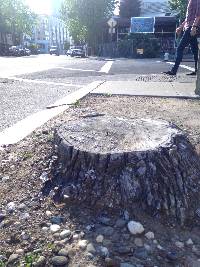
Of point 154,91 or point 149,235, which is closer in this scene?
point 149,235

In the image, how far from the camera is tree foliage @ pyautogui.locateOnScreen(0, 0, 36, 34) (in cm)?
6208

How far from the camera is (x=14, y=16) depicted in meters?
64.2

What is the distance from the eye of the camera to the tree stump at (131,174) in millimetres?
2080

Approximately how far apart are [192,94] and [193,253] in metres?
4.08

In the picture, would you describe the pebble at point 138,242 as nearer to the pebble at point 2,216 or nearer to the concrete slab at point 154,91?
the pebble at point 2,216

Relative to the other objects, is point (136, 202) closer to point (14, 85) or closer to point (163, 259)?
point (163, 259)

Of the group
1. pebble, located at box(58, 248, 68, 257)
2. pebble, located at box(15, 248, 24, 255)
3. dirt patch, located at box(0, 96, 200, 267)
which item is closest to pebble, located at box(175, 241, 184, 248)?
dirt patch, located at box(0, 96, 200, 267)

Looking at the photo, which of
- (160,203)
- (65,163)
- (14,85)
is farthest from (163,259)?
(14,85)

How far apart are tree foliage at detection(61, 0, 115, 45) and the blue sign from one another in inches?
479

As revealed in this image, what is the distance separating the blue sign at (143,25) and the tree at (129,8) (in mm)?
10917

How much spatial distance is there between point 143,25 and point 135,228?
1607 inches

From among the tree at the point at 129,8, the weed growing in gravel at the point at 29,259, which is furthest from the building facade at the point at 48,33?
the weed growing in gravel at the point at 29,259

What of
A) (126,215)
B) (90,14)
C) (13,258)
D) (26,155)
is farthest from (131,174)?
(90,14)

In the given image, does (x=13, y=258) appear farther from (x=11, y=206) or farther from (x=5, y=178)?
(x=5, y=178)
